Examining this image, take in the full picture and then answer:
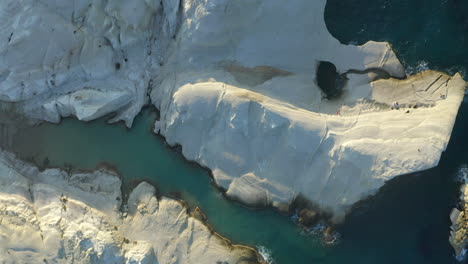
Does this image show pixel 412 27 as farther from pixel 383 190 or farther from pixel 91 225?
pixel 91 225

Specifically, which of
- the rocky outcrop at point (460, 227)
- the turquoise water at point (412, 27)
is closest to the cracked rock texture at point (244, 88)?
the turquoise water at point (412, 27)

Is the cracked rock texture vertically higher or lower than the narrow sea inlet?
higher

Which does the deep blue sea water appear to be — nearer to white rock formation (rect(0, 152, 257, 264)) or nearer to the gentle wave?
the gentle wave

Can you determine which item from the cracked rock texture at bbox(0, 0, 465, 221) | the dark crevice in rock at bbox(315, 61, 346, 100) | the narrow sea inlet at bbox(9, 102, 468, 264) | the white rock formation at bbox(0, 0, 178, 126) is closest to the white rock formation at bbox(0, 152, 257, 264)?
the narrow sea inlet at bbox(9, 102, 468, 264)

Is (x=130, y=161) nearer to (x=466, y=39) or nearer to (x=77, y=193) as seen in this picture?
(x=77, y=193)

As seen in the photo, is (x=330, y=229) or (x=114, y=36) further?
(x=114, y=36)

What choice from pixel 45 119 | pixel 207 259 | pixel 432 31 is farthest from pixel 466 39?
pixel 45 119
